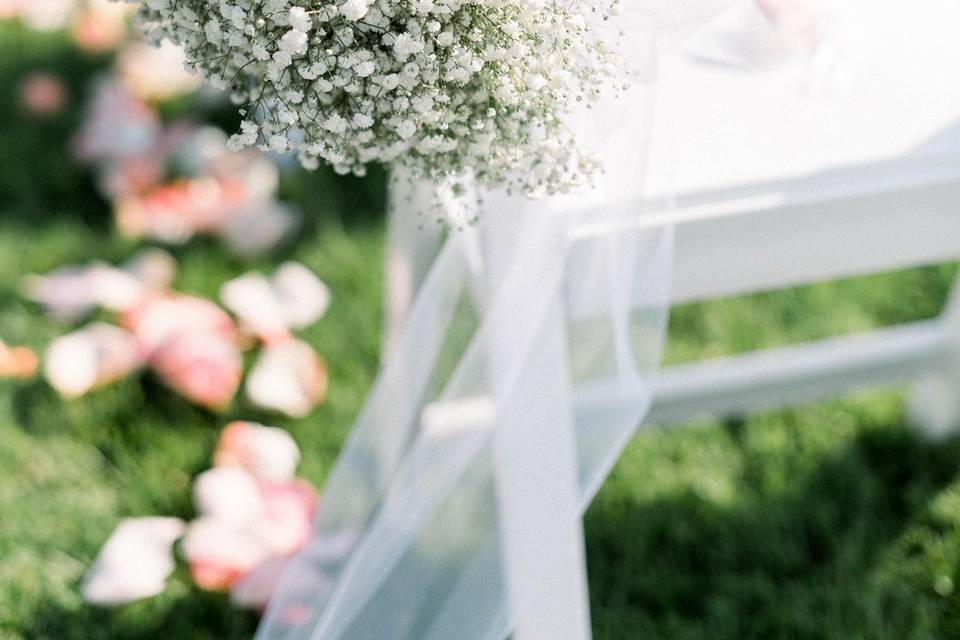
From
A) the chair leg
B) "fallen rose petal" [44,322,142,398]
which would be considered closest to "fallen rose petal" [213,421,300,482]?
"fallen rose petal" [44,322,142,398]

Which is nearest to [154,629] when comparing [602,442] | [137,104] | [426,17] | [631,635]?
[631,635]

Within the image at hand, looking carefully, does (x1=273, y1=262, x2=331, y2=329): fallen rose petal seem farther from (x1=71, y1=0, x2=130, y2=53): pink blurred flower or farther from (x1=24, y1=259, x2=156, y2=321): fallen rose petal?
(x1=71, y1=0, x2=130, y2=53): pink blurred flower

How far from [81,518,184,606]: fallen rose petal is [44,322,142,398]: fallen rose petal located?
307mm

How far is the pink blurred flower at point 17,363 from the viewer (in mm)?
1765

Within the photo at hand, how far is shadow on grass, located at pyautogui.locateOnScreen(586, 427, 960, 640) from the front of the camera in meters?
1.43

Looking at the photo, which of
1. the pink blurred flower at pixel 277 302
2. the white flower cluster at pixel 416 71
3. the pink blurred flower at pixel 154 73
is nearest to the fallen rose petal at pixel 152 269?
the pink blurred flower at pixel 277 302

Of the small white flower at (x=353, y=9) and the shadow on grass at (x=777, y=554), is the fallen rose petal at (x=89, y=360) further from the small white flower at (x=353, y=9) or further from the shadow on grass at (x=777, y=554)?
the small white flower at (x=353, y=9)

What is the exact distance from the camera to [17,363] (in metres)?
1.78

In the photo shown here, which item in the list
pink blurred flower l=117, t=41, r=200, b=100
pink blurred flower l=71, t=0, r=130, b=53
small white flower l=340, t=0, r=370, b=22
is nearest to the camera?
small white flower l=340, t=0, r=370, b=22

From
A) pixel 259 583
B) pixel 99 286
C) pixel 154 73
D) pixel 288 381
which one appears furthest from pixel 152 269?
pixel 259 583

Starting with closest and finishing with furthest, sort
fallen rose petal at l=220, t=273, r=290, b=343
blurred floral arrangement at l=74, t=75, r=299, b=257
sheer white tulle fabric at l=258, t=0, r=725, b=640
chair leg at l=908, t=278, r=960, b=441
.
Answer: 1. sheer white tulle fabric at l=258, t=0, r=725, b=640
2. chair leg at l=908, t=278, r=960, b=441
3. fallen rose petal at l=220, t=273, r=290, b=343
4. blurred floral arrangement at l=74, t=75, r=299, b=257

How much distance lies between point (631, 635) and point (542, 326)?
66 cm

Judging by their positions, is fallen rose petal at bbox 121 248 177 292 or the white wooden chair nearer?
the white wooden chair

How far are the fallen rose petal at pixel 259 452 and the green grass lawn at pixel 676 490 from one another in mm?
54
